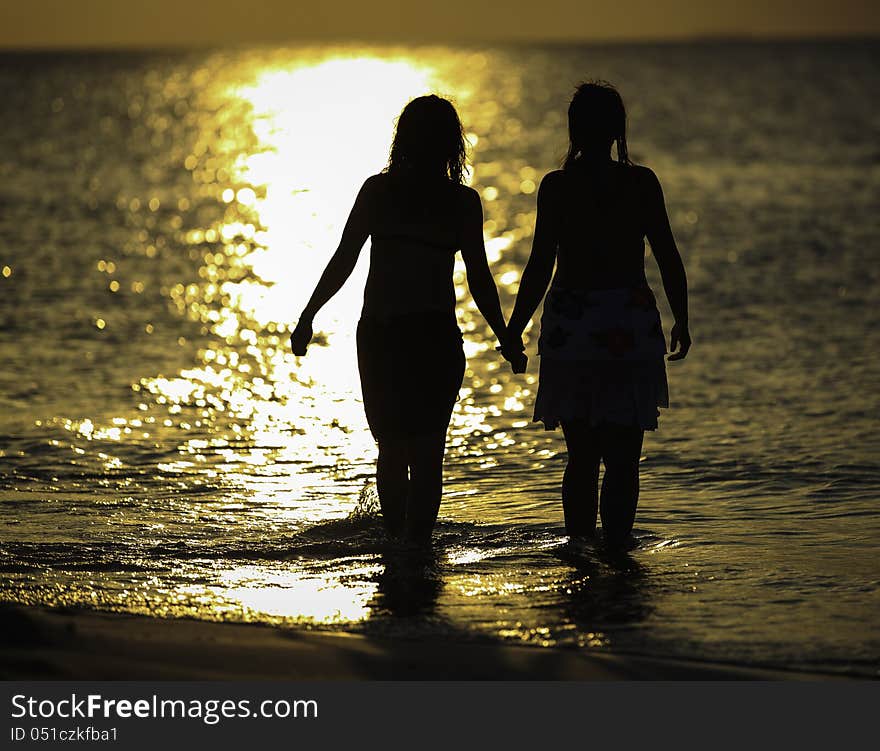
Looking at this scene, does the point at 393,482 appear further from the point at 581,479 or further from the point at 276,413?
the point at 276,413

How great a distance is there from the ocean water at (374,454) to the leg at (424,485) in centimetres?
13

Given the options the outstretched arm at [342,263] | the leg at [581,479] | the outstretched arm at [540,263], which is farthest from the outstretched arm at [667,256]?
the outstretched arm at [342,263]

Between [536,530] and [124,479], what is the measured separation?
7.50 ft

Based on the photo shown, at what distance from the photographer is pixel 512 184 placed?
34406mm

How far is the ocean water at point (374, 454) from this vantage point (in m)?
5.84

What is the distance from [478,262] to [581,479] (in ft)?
3.30

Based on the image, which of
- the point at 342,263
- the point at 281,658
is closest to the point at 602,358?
the point at 342,263

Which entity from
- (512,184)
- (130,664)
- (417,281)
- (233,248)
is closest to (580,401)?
(417,281)

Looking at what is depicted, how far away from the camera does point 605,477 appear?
6.49m

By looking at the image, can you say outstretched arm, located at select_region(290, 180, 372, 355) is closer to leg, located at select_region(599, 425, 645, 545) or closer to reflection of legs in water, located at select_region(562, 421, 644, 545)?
reflection of legs in water, located at select_region(562, 421, 644, 545)

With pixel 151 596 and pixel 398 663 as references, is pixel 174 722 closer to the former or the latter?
pixel 398 663

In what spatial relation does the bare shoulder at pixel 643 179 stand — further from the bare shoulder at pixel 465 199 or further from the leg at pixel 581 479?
the leg at pixel 581 479

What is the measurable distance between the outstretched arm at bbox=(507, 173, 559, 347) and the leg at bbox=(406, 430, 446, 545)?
0.50m

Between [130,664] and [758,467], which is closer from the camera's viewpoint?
[130,664]
